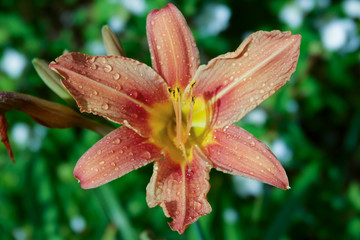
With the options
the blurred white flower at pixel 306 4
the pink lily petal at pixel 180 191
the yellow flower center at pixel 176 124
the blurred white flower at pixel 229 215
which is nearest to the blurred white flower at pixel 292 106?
the blurred white flower at pixel 306 4

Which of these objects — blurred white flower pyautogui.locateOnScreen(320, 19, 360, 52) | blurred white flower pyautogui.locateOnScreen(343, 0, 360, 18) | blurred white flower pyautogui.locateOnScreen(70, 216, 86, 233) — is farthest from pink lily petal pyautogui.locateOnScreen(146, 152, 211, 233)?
blurred white flower pyautogui.locateOnScreen(343, 0, 360, 18)

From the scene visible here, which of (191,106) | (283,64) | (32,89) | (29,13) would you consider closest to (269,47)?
(283,64)

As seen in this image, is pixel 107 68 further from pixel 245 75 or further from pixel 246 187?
pixel 246 187

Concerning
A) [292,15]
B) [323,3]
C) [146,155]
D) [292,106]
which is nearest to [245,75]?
[146,155]

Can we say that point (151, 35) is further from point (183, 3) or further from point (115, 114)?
point (183, 3)

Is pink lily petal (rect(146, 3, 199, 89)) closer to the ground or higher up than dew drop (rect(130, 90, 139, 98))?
higher up

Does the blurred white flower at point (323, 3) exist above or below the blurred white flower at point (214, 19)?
above

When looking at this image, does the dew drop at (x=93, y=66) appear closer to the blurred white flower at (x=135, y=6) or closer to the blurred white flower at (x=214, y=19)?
the blurred white flower at (x=135, y=6)

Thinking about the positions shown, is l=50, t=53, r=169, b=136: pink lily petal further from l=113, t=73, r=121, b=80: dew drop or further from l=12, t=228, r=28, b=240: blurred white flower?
l=12, t=228, r=28, b=240: blurred white flower
